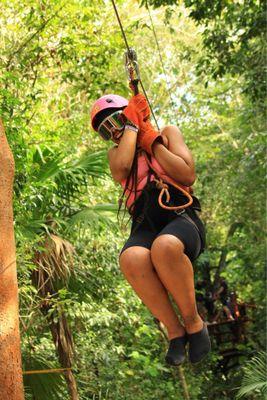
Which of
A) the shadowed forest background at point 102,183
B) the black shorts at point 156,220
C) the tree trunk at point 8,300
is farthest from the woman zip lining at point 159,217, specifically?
the shadowed forest background at point 102,183

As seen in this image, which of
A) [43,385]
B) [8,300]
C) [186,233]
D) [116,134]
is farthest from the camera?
[43,385]

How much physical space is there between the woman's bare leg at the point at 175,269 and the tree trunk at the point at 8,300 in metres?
1.03

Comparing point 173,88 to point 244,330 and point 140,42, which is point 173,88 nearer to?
point 140,42

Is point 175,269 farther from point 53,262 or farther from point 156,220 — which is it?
point 53,262

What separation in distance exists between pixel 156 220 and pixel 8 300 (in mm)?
991

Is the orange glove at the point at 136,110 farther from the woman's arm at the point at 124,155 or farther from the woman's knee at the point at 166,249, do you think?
the woman's knee at the point at 166,249

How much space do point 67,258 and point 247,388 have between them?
2758 mm

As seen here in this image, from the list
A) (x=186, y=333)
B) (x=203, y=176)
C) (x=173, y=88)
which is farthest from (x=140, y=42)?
(x=186, y=333)

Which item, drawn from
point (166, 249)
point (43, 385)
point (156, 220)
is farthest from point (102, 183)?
point (166, 249)

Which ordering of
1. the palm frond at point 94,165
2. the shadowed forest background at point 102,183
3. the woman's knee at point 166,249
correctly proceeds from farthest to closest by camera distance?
1. the palm frond at point 94,165
2. the shadowed forest background at point 102,183
3. the woman's knee at point 166,249

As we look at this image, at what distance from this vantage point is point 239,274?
14.0 meters

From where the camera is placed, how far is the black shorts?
2.92m

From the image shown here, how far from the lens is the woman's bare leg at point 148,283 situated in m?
2.84

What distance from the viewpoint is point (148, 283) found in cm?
287
